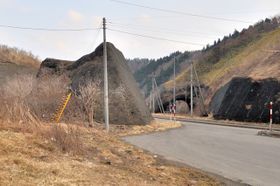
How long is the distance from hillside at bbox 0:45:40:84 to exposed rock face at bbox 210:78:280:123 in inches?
1076

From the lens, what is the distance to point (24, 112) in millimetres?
11609

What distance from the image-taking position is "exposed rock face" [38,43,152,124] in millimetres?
34197

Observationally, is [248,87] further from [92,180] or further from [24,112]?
[92,180]

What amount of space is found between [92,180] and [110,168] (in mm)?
1753

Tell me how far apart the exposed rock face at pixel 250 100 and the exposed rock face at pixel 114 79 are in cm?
1058

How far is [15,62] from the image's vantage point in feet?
195

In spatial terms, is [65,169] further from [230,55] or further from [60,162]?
[230,55]

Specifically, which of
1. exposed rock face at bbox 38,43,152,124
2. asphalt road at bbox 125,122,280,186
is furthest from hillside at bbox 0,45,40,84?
asphalt road at bbox 125,122,280,186

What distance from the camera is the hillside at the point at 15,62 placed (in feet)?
182

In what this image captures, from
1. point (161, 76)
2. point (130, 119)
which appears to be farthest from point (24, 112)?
point (161, 76)

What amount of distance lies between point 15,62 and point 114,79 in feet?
90.8

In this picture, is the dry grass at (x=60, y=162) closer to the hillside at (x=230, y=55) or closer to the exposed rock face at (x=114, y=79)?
the exposed rock face at (x=114, y=79)

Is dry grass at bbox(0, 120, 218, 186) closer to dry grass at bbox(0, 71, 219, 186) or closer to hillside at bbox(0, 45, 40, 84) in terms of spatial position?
dry grass at bbox(0, 71, 219, 186)

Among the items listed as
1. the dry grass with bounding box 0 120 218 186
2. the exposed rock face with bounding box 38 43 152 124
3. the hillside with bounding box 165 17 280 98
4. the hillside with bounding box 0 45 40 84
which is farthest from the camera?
the hillside with bounding box 165 17 280 98
